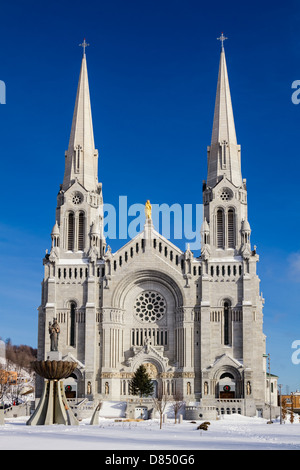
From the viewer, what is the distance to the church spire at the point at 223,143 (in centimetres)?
8269

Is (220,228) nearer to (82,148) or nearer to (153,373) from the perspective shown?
(153,373)

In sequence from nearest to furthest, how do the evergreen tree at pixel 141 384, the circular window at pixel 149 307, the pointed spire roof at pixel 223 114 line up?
the evergreen tree at pixel 141 384, the circular window at pixel 149 307, the pointed spire roof at pixel 223 114

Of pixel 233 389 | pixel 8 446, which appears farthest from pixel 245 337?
pixel 8 446

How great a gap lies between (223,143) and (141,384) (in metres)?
30.0

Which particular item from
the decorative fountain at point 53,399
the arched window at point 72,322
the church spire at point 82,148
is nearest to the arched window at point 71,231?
the church spire at point 82,148

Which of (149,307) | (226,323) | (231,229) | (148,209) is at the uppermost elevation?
(148,209)

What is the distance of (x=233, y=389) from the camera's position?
7462cm

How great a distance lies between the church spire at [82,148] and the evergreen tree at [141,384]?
23.1 meters

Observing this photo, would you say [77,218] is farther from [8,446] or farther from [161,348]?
[8,446]

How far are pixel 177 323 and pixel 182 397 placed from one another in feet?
27.4

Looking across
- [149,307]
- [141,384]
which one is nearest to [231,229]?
[149,307]

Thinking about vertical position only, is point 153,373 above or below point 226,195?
below

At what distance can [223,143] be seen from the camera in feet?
273

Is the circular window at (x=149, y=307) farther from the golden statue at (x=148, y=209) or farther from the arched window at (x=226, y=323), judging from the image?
the golden statue at (x=148, y=209)
